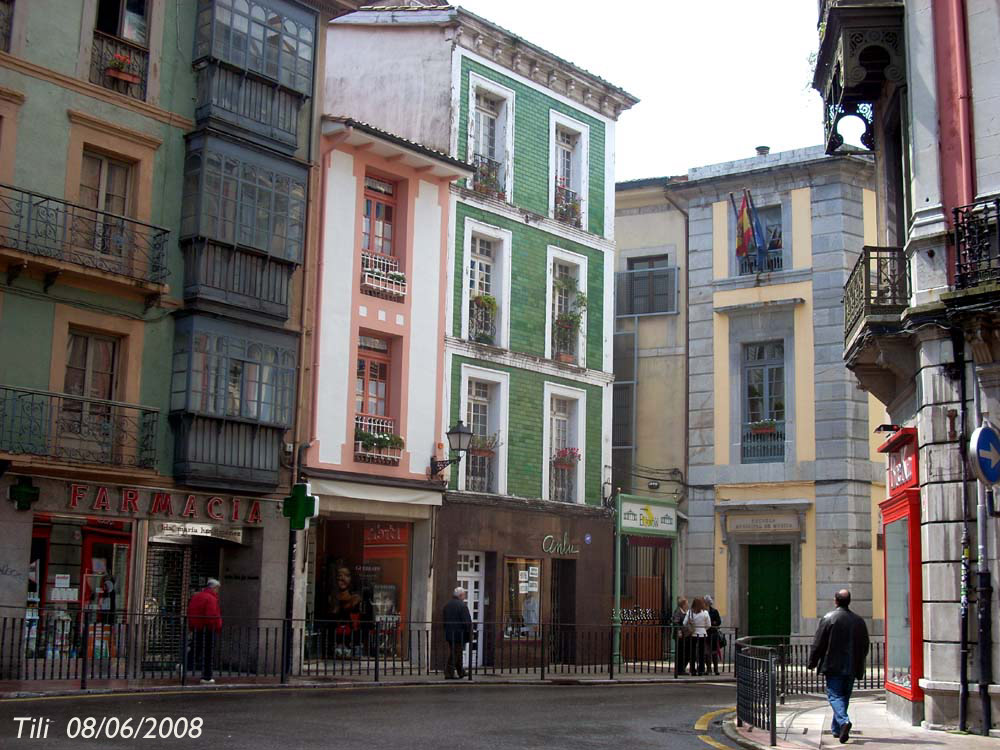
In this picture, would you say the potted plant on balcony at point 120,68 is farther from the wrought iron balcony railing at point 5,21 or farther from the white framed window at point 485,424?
the white framed window at point 485,424

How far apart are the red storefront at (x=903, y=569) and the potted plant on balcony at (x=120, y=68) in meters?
13.5

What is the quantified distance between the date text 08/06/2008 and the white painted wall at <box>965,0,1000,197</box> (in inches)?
413

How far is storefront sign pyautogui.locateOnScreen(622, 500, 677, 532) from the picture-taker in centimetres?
3077

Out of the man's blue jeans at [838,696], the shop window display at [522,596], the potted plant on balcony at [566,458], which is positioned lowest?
the man's blue jeans at [838,696]

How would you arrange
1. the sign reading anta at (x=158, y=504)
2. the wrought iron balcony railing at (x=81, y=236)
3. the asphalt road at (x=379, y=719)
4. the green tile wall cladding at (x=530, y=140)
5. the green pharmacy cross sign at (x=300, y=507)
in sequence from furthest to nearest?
the green tile wall cladding at (x=530, y=140) < the green pharmacy cross sign at (x=300, y=507) < the sign reading anta at (x=158, y=504) < the wrought iron balcony railing at (x=81, y=236) < the asphalt road at (x=379, y=719)

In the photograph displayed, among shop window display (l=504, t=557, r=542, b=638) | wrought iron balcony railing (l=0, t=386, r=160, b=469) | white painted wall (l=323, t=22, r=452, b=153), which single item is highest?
white painted wall (l=323, t=22, r=452, b=153)

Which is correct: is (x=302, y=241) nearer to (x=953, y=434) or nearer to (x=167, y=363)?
(x=167, y=363)

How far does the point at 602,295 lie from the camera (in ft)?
102

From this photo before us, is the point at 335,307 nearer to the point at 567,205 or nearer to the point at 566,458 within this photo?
the point at 566,458

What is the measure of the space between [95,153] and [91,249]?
69.1 inches

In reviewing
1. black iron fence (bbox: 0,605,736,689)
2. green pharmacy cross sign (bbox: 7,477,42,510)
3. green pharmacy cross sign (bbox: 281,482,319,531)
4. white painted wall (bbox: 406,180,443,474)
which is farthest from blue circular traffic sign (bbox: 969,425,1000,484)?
white painted wall (bbox: 406,180,443,474)

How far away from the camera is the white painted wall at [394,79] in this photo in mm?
27828

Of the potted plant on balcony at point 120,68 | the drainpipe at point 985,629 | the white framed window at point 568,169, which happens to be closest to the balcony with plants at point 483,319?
the white framed window at point 568,169

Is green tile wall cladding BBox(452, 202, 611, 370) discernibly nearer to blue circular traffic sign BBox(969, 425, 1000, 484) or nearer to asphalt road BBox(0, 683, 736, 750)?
asphalt road BBox(0, 683, 736, 750)
